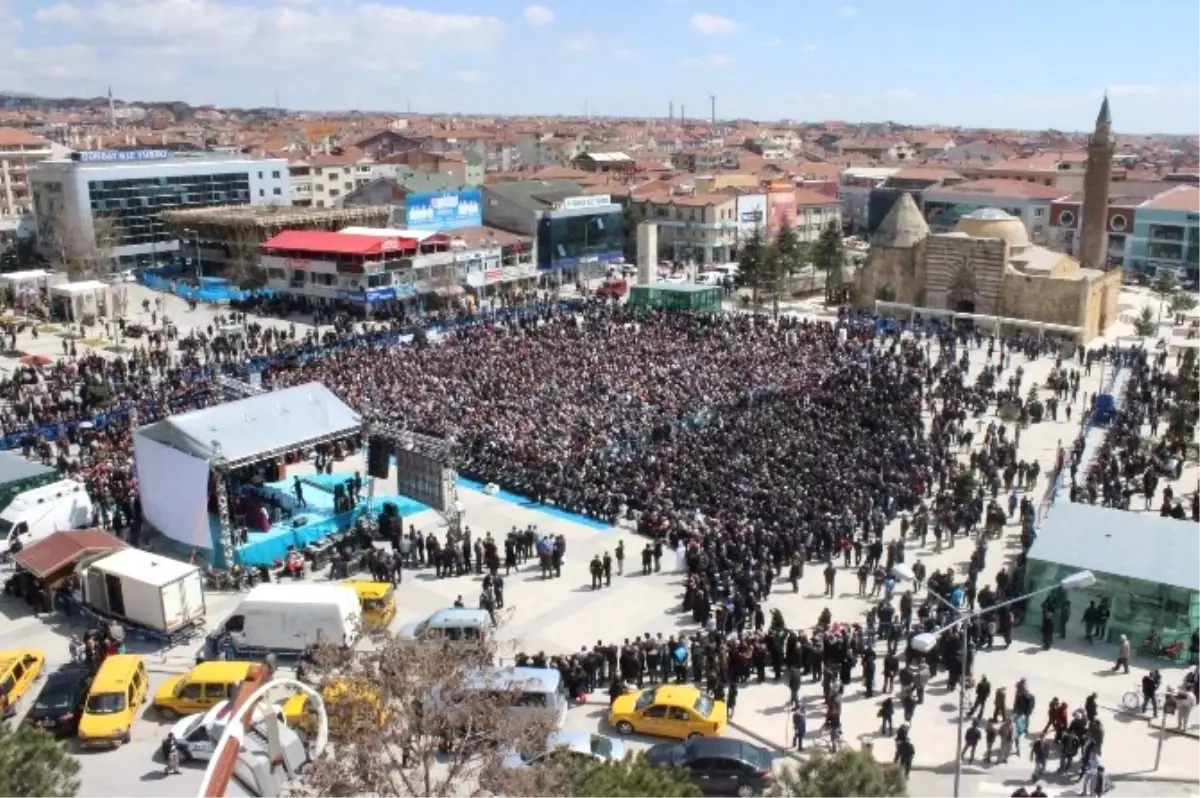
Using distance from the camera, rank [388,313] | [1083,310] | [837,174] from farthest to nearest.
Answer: [837,174] → [388,313] → [1083,310]

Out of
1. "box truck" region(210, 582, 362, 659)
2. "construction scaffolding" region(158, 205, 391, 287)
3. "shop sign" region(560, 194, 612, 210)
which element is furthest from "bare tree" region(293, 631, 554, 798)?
"shop sign" region(560, 194, 612, 210)

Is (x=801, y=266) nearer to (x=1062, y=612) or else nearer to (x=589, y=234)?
(x=589, y=234)

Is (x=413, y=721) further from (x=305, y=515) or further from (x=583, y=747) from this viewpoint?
(x=305, y=515)

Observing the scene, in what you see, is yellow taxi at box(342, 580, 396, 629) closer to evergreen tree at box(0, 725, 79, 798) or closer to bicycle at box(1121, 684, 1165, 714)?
evergreen tree at box(0, 725, 79, 798)

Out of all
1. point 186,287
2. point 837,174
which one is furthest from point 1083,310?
point 837,174

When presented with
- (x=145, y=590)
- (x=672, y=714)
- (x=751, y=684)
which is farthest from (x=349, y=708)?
(x=145, y=590)

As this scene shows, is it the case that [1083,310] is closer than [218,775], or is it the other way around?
[218,775]

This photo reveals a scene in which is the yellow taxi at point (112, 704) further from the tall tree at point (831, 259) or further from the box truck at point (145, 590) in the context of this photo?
the tall tree at point (831, 259)
